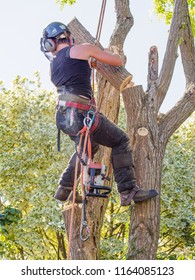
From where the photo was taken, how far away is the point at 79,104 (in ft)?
18.3

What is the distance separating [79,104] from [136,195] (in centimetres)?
101

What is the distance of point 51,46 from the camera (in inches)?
A: 217

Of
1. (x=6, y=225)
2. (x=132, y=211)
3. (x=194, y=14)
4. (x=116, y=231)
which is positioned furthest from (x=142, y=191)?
(x=116, y=231)

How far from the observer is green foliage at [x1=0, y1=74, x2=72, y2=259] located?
12.8 meters

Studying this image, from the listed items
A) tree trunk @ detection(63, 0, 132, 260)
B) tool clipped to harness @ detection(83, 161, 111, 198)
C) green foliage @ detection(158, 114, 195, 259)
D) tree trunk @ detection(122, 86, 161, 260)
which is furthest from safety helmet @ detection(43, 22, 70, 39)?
green foliage @ detection(158, 114, 195, 259)

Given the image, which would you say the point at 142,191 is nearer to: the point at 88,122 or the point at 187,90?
the point at 88,122

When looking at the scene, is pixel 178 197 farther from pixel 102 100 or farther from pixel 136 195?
pixel 136 195

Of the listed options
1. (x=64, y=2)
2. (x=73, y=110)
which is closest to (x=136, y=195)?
(x=73, y=110)

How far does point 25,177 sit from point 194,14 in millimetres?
6050

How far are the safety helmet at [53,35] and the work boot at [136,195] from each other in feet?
4.96

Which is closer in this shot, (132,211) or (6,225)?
(132,211)

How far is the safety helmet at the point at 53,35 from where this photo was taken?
546 centimetres

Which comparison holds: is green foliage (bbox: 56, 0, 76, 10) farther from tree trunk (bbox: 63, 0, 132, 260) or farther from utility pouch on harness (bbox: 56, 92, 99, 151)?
utility pouch on harness (bbox: 56, 92, 99, 151)

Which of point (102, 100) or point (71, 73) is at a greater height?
point (71, 73)
